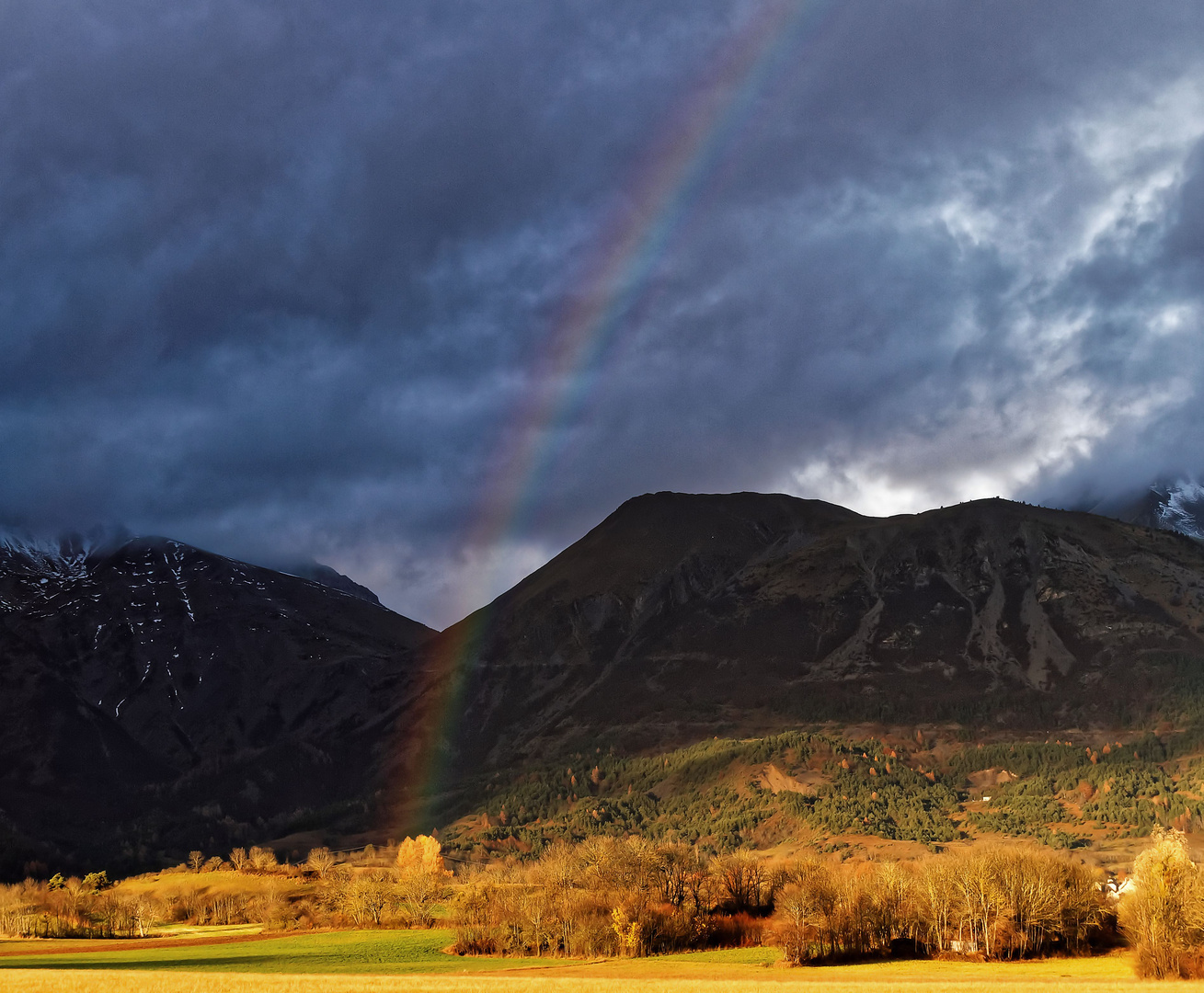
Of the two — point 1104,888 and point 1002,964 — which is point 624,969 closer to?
point 1002,964

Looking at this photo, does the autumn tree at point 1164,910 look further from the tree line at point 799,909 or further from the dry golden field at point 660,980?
the tree line at point 799,909

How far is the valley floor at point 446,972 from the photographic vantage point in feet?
274

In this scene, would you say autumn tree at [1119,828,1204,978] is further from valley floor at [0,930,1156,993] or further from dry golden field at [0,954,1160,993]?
dry golden field at [0,954,1160,993]

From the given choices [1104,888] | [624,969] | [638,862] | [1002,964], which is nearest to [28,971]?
[624,969]

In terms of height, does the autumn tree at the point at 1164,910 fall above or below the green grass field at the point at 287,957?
above

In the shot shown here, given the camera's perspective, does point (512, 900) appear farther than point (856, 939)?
Yes

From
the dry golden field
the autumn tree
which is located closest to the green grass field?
the dry golden field

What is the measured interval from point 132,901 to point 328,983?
114m

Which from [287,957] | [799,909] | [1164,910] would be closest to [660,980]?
[799,909]

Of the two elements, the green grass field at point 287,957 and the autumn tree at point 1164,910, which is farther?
→ the green grass field at point 287,957

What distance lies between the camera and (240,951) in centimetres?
13162

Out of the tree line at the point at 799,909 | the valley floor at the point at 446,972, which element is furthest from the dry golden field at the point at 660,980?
the tree line at the point at 799,909

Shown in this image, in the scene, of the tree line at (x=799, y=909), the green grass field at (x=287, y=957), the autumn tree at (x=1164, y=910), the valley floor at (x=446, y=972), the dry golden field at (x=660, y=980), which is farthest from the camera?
the tree line at (x=799, y=909)

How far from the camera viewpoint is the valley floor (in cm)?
8350
